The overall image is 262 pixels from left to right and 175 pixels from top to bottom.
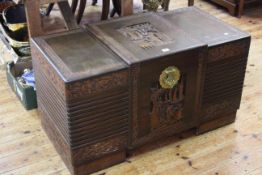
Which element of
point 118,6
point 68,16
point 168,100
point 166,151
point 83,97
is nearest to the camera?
point 83,97

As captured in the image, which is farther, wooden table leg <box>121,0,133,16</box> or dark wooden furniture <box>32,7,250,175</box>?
wooden table leg <box>121,0,133,16</box>

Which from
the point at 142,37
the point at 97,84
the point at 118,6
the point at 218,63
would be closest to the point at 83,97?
the point at 97,84

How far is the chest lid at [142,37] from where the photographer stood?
181 cm

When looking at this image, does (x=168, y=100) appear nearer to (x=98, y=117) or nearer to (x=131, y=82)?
(x=131, y=82)

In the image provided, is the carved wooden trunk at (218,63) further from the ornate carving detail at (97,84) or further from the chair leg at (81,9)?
the chair leg at (81,9)

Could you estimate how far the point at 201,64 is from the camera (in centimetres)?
191

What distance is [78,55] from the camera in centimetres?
179

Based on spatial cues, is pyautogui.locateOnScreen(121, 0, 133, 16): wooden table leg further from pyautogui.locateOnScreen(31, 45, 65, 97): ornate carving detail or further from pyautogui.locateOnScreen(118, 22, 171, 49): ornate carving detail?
pyautogui.locateOnScreen(31, 45, 65, 97): ornate carving detail

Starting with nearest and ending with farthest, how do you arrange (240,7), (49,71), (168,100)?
(49,71), (168,100), (240,7)

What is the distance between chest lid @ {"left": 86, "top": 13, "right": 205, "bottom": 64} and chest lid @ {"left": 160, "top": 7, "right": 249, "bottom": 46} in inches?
2.4

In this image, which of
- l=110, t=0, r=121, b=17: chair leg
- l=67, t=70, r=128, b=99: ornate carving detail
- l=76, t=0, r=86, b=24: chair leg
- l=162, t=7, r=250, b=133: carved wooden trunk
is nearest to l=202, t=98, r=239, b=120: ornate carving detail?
l=162, t=7, r=250, b=133: carved wooden trunk

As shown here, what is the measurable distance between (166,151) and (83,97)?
1.99 ft

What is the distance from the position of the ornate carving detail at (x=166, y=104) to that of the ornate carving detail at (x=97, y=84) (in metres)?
0.19

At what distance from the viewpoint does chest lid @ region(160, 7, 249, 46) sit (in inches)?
77.7
